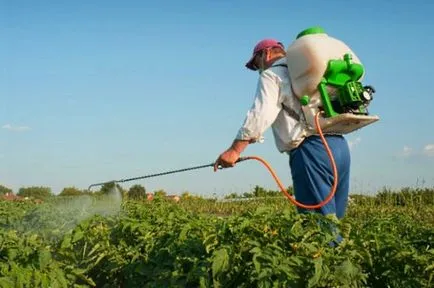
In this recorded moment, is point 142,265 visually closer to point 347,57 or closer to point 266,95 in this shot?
point 266,95

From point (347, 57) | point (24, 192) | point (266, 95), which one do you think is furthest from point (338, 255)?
point (24, 192)

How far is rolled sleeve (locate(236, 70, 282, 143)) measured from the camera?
12.9 ft

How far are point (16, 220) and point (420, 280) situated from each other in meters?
3.47

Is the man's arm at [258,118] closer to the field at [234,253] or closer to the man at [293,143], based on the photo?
the man at [293,143]

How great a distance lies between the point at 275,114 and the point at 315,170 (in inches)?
15.6

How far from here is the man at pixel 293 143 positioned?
394cm

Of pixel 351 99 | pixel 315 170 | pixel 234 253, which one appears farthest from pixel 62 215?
pixel 234 253

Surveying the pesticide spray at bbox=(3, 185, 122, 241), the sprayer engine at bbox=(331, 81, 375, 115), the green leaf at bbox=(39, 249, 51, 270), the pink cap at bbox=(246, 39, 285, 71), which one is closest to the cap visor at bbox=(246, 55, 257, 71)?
the pink cap at bbox=(246, 39, 285, 71)

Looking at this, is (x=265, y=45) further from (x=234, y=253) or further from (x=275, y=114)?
(x=234, y=253)

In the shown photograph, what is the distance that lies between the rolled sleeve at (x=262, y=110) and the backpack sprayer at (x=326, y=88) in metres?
0.13

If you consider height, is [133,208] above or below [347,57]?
below

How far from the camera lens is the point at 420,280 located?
268 centimetres

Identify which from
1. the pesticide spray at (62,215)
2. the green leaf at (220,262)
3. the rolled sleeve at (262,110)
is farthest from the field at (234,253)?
the rolled sleeve at (262,110)

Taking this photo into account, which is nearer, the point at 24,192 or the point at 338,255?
the point at 338,255
